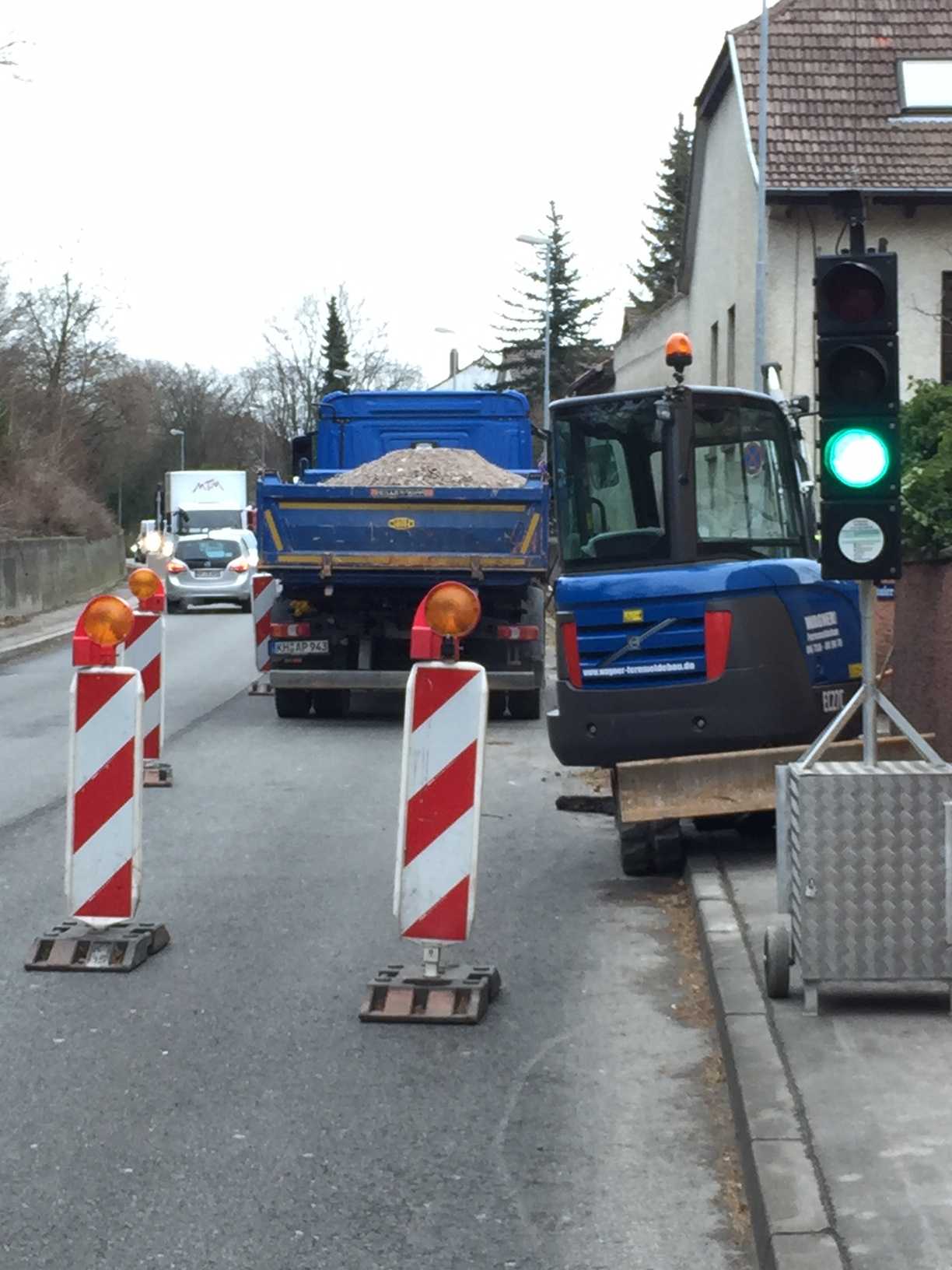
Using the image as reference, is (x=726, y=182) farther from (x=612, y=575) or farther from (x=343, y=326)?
(x=343, y=326)

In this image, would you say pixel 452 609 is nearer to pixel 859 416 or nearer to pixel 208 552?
pixel 859 416

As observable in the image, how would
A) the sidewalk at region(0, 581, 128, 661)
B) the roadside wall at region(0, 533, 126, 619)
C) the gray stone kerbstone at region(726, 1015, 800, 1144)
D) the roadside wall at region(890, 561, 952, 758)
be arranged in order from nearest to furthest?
the gray stone kerbstone at region(726, 1015, 800, 1144)
the roadside wall at region(890, 561, 952, 758)
the sidewalk at region(0, 581, 128, 661)
the roadside wall at region(0, 533, 126, 619)

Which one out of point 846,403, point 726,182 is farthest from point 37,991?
point 726,182

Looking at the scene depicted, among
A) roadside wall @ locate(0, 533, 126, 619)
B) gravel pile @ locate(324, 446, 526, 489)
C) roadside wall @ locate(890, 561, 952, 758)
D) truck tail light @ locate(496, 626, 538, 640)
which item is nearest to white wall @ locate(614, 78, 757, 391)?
gravel pile @ locate(324, 446, 526, 489)

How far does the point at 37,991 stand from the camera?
747 cm

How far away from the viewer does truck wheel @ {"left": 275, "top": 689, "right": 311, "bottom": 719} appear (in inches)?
713

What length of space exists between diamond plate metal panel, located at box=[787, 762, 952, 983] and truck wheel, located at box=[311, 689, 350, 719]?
11.8 m

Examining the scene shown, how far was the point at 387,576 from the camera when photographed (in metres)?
17.2

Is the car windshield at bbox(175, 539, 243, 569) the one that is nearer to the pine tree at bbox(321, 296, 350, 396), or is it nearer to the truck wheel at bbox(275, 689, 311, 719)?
the truck wheel at bbox(275, 689, 311, 719)

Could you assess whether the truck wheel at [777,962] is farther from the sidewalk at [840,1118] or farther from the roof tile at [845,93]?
the roof tile at [845,93]

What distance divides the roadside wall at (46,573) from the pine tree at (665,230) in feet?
147

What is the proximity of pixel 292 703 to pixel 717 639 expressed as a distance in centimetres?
877

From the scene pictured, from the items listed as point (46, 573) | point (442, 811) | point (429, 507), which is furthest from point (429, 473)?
point (46, 573)

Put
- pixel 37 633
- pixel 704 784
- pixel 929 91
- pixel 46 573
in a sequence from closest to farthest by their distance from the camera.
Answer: pixel 704 784 < pixel 929 91 < pixel 37 633 < pixel 46 573
